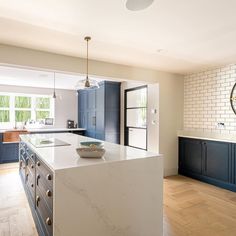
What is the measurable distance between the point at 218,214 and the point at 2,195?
3282 mm

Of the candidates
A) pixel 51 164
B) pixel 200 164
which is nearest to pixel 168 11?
pixel 51 164

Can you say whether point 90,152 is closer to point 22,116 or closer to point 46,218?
point 46,218

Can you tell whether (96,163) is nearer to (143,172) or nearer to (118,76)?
(143,172)

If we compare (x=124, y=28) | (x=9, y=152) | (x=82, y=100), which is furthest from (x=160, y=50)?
(x=9, y=152)

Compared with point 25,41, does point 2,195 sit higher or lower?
lower

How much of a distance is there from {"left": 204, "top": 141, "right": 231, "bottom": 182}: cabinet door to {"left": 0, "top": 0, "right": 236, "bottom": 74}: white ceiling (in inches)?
61.8

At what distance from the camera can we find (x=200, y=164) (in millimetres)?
3861

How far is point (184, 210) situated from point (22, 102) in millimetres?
5628

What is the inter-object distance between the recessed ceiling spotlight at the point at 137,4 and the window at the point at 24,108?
538cm

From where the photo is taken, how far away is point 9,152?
5.27 m

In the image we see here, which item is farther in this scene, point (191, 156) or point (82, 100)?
point (82, 100)

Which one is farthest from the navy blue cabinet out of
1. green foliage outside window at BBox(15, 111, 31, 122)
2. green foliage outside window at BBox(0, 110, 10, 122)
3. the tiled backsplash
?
the tiled backsplash

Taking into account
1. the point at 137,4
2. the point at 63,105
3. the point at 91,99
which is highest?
the point at 137,4

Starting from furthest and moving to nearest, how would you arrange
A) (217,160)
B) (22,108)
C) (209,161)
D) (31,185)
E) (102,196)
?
(22,108), (209,161), (217,160), (31,185), (102,196)
